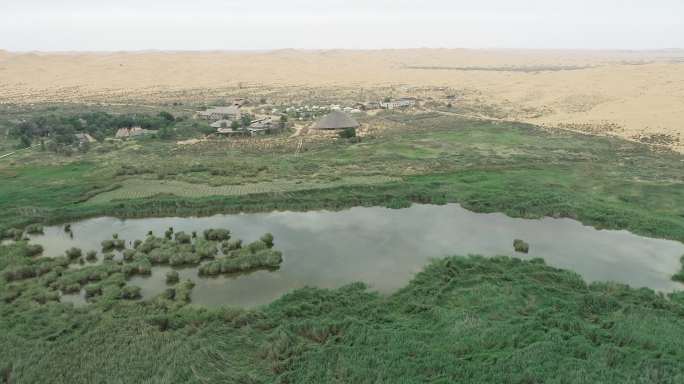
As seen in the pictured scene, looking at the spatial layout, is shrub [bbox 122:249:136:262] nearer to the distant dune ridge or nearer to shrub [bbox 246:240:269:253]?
shrub [bbox 246:240:269:253]

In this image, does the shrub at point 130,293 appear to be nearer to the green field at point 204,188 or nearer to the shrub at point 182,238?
the shrub at point 182,238

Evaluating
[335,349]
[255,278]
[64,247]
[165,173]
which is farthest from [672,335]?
[165,173]

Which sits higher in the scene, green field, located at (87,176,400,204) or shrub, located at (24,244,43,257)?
green field, located at (87,176,400,204)

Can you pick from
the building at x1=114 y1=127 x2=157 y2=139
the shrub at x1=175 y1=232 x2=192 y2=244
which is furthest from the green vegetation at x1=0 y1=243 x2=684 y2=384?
the building at x1=114 y1=127 x2=157 y2=139

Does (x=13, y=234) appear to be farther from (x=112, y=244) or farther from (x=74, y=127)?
(x=74, y=127)

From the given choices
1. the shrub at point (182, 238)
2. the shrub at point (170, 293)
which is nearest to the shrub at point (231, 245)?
the shrub at point (182, 238)

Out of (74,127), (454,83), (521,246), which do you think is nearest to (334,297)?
(521,246)
